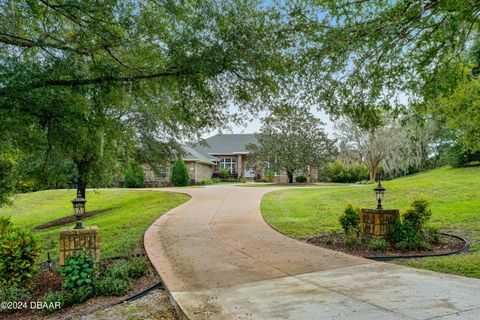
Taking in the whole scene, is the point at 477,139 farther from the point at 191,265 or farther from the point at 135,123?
the point at 135,123

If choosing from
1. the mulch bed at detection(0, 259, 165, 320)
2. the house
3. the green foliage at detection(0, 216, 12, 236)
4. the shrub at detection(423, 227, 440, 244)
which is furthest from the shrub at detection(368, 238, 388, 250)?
the house

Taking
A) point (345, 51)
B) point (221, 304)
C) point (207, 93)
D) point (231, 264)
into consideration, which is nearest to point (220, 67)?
point (207, 93)

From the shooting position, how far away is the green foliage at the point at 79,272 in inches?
189

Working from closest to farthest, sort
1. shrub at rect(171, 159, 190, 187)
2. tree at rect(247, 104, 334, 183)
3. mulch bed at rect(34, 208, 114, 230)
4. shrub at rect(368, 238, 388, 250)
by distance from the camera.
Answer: shrub at rect(368, 238, 388, 250), mulch bed at rect(34, 208, 114, 230), tree at rect(247, 104, 334, 183), shrub at rect(171, 159, 190, 187)

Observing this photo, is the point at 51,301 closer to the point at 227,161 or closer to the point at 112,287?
the point at 112,287

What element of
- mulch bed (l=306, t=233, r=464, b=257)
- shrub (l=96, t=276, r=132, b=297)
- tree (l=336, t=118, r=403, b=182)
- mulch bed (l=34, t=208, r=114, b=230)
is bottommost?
mulch bed (l=34, t=208, r=114, b=230)

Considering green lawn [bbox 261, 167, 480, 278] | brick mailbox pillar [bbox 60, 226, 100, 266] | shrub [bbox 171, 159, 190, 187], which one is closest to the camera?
brick mailbox pillar [bbox 60, 226, 100, 266]

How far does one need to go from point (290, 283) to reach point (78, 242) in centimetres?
322

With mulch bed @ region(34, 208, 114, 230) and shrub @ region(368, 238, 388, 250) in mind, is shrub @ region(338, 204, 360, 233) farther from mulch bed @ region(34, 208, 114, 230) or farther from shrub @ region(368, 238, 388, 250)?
mulch bed @ region(34, 208, 114, 230)

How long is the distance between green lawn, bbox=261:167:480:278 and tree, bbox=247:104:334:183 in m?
10.4

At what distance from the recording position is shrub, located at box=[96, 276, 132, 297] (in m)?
4.79

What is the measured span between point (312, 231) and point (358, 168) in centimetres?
2608

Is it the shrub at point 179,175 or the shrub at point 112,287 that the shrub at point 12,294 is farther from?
the shrub at point 179,175

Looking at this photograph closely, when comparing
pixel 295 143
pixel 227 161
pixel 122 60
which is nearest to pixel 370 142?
pixel 295 143
